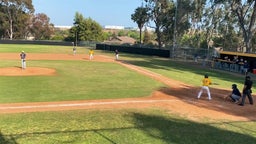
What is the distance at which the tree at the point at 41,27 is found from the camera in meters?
118

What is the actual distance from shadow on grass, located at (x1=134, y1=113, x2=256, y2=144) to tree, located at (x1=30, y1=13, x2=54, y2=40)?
112m

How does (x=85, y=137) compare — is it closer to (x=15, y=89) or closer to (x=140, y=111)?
(x=140, y=111)

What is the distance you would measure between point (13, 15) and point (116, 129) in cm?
10208

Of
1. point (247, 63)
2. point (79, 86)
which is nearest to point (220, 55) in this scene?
point (247, 63)

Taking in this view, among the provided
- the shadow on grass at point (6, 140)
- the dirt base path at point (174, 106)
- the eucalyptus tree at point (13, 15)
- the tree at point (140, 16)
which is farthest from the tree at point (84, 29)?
the shadow on grass at point (6, 140)

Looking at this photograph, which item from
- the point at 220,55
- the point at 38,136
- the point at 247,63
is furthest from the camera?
the point at 220,55

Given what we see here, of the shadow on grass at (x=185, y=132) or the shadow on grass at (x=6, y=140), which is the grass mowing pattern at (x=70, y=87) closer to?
the shadow on grass at (x=185, y=132)

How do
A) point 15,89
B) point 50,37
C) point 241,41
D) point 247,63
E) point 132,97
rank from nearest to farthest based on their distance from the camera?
point 132,97
point 15,89
point 247,63
point 241,41
point 50,37

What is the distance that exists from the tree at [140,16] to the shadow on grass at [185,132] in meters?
70.0

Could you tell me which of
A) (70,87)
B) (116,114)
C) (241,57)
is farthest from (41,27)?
(116,114)

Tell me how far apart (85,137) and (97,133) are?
1.88ft

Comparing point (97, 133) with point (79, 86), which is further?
point (79, 86)

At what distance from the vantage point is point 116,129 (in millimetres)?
10992

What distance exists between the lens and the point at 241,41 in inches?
3041
